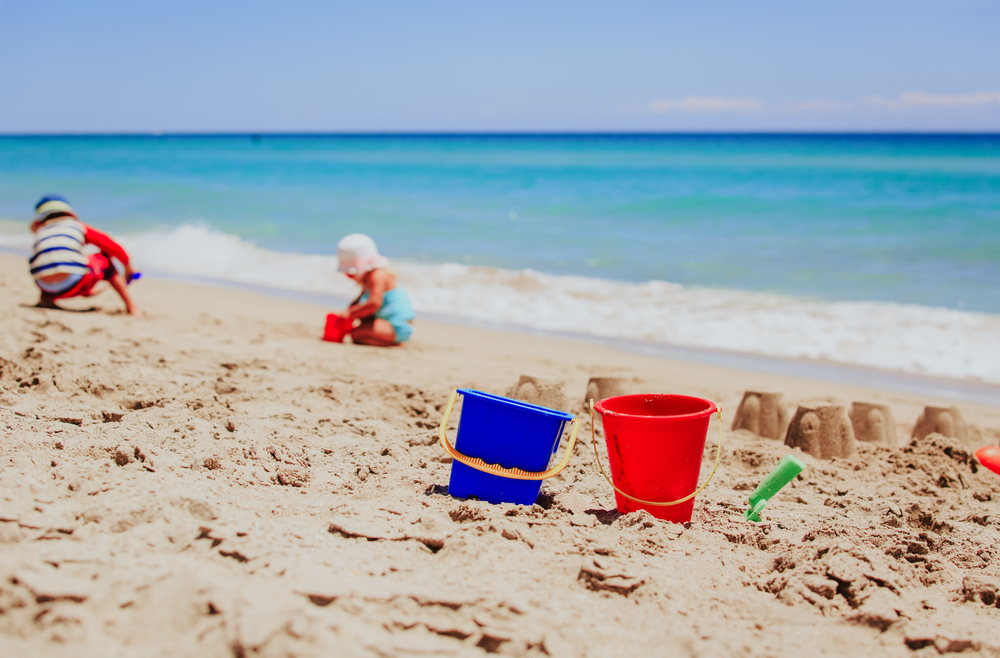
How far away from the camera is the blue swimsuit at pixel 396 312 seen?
5.41 meters

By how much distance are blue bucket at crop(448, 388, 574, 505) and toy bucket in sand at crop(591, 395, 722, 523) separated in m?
0.17

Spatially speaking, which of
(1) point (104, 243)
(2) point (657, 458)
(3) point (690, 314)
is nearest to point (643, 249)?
(3) point (690, 314)

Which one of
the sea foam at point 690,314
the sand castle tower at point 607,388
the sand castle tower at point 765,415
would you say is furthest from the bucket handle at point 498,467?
the sea foam at point 690,314

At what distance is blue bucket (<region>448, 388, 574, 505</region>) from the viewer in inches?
97.9

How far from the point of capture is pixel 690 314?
7297 millimetres

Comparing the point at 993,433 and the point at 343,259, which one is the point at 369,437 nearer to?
the point at 343,259

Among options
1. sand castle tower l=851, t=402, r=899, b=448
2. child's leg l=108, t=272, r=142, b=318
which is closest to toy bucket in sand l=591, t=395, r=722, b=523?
sand castle tower l=851, t=402, r=899, b=448

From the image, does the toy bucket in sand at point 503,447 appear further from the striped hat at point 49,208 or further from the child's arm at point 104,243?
the striped hat at point 49,208

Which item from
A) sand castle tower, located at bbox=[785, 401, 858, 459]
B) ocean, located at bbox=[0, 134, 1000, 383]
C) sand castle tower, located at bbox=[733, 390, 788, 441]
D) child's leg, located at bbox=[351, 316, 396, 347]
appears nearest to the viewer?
sand castle tower, located at bbox=[785, 401, 858, 459]

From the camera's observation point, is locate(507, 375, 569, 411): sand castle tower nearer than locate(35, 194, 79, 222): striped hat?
Yes

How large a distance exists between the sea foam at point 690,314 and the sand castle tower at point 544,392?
315 centimetres

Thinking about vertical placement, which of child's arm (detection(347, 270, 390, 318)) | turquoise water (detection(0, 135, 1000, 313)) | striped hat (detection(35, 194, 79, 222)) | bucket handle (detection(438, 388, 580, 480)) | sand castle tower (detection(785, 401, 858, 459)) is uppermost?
turquoise water (detection(0, 135, 1000, 313))

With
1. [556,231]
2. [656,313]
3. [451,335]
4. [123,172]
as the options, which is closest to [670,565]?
[451,335]

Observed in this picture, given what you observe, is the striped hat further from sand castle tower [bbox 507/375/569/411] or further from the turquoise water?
the turquoise water
